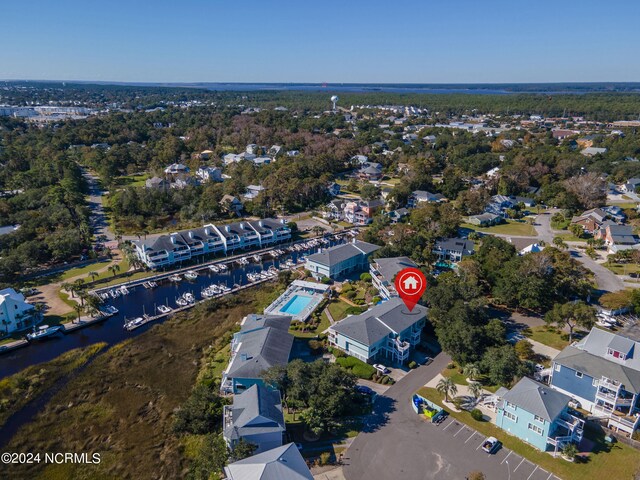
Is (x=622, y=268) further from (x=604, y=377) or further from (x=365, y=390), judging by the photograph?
(x=365, y=390)

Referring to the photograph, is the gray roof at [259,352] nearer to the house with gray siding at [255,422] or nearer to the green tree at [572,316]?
the house with gray siding at [255,422]

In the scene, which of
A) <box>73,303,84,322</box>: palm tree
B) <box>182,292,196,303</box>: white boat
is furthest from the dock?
<box>182,292,196,303</box>: white boat

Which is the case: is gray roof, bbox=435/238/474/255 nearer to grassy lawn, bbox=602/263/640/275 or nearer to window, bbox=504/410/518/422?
grassy lawn, bbox=602/263/640/275

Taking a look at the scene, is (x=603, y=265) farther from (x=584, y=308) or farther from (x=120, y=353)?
(x=120, y=353)

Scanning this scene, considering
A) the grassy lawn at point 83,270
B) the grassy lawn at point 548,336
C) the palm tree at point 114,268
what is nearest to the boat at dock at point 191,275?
the palm tree at point 114,268

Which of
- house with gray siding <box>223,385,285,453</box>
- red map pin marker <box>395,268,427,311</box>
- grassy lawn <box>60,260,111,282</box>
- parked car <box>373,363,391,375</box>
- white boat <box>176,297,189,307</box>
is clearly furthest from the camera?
grassy lawn <box>60,260,111,282</box>

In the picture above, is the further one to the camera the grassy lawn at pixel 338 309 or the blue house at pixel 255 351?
the grassy lawn at pixel 338 309
